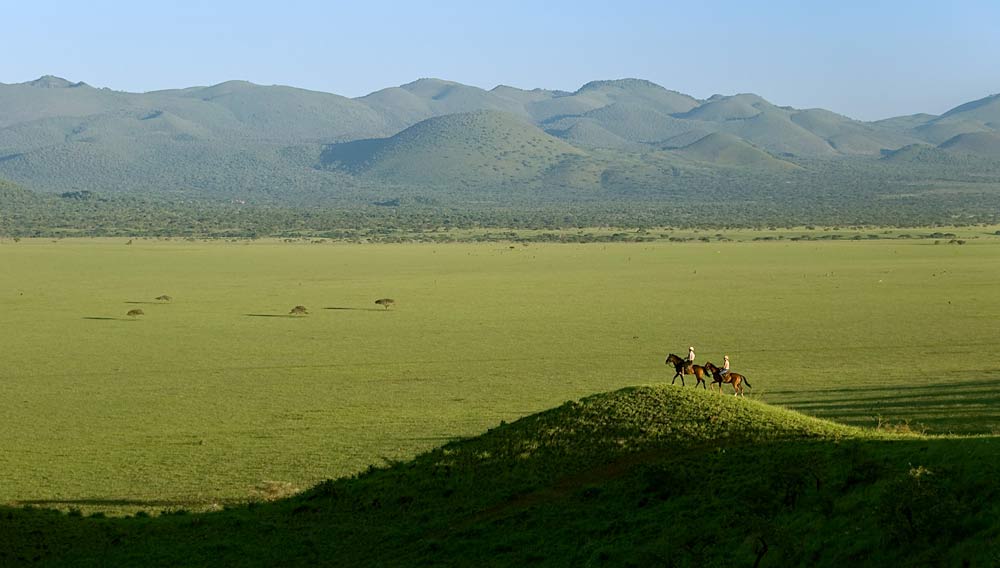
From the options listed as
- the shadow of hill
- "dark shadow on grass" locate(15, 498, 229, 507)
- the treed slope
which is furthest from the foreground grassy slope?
the treed slope

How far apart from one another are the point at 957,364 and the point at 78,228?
106071mm

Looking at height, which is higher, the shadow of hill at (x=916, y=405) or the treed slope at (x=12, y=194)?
the treed slope at (x=12, y=194)

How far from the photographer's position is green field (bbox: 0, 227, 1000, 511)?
73.2 ft

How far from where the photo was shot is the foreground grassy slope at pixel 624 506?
11.7 metres

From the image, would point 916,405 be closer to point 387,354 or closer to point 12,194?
point 387,354

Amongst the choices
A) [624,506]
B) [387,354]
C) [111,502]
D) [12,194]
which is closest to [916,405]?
[624,506]

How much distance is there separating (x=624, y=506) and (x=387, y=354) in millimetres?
22904

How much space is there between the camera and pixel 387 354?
3666 centimetres

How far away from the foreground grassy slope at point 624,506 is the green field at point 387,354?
301 cm

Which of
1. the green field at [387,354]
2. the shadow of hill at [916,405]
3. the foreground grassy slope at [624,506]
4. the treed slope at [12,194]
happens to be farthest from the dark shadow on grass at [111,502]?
the treed slope at [12,194]

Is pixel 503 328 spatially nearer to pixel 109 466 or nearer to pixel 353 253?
pixel 109 466

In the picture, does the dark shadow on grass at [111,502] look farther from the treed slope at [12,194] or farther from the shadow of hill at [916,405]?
the treed slope at [12,194]

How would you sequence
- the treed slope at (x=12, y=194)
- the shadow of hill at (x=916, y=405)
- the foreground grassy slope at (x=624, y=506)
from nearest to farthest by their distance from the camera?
the foreground grassy slope at (x=624, y=506) → the shadow of hill at (x=916, y=405) → the treed slope at (x=12, y=194)

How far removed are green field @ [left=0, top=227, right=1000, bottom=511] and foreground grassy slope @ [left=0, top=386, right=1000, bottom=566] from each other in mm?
3010
